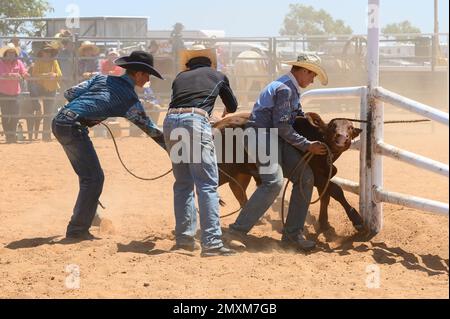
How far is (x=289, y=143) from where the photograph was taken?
6.37 metres

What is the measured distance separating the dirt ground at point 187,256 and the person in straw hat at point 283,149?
193mm

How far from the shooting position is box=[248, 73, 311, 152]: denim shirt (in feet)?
20.3

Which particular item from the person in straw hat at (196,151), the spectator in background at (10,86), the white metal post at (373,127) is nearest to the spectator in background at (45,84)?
the spectator in background at (10,86)

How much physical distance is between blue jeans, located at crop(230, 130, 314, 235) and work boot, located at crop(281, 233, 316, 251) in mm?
35

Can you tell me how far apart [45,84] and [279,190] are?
30.8 ft

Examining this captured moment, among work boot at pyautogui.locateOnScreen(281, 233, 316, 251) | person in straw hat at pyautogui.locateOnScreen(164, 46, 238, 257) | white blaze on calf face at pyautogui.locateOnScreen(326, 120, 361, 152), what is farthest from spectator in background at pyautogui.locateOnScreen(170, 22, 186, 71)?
work boot at pyautogui.locateOnScreen(281, 233, 316, 251)

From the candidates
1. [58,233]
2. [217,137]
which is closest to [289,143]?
[217,137]

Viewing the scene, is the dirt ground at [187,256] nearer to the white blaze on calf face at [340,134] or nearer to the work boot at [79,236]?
the work boot at [79,236]

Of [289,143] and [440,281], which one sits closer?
[440,281]

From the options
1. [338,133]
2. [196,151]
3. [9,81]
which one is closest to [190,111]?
[196,151]

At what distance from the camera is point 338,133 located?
6363 millimetres

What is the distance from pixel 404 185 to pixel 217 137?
315 cm

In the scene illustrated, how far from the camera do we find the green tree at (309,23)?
77750mm
